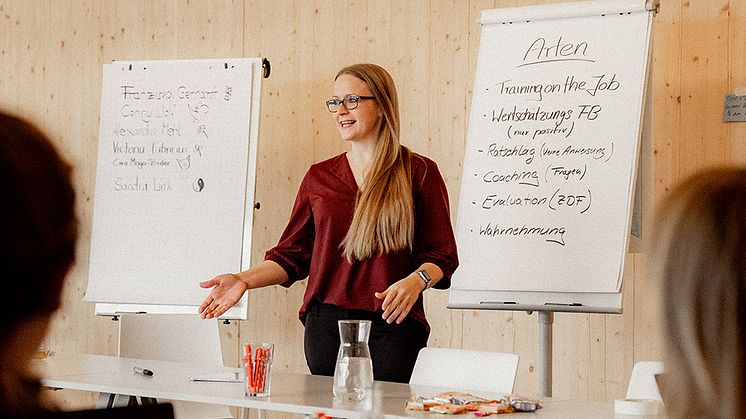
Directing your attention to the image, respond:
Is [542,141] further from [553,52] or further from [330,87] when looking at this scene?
[330,87]

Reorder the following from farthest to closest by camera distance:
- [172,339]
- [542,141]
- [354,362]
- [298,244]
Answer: [172,339]
[542,141]
[298,244]
[354,362]

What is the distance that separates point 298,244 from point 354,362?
1.11 m

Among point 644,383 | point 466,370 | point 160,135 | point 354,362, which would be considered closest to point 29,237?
point 354,362

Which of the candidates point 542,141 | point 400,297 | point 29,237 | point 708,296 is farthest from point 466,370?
point 29,237

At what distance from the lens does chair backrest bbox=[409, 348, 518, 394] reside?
289cm

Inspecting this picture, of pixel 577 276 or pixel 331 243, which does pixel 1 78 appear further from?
pixel 577 276

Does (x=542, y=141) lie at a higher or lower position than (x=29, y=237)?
higher

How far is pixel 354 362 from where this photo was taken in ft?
8.01

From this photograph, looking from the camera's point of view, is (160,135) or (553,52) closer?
(553,52)

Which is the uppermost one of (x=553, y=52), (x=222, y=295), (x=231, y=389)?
(x=553, y=52)

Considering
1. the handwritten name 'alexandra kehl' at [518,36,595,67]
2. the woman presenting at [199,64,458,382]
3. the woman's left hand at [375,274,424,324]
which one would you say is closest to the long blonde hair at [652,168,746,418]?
the woman's left hand at [375,274,424,324]

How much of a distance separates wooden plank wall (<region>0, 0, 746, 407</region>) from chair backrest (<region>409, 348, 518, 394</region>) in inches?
38.8

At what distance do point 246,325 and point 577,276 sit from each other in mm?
1963

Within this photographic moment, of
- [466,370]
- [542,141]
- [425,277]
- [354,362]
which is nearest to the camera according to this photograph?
[354,362]
